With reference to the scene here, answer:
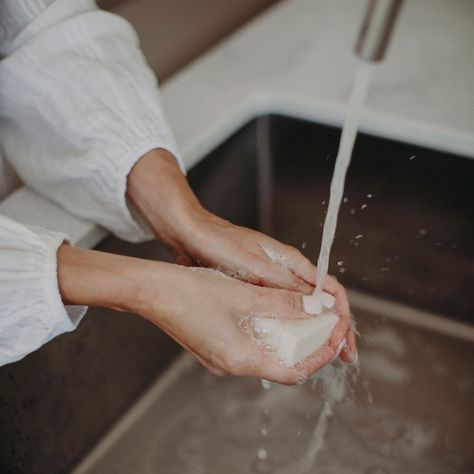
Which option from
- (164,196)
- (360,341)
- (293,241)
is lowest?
(360,341)

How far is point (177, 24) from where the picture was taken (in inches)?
35.6

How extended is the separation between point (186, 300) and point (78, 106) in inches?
10.1

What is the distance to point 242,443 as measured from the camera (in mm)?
768

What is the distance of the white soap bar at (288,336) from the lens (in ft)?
1.68

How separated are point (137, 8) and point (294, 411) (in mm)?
601

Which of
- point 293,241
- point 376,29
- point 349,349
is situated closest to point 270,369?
point 349,349

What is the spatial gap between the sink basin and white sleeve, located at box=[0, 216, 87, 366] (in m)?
0.31

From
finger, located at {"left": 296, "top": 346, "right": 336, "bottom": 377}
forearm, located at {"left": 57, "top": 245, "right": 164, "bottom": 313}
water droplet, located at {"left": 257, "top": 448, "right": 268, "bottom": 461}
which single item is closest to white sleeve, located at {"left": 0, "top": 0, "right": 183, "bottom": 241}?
forearm, located at {"left": 57, "top": 245, "right": 164, "bottom": 313}

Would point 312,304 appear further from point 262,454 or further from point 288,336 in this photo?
point 262,454

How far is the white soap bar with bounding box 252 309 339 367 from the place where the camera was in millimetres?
512

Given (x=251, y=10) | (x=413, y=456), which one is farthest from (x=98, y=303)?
(x=251, y=10)

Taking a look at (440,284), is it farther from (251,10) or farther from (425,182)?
(251,10)

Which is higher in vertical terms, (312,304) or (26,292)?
(26,292)

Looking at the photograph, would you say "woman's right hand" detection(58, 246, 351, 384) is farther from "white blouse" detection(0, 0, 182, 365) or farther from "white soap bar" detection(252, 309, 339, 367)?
"white blouse" detection(0, 0, 182, 365)
